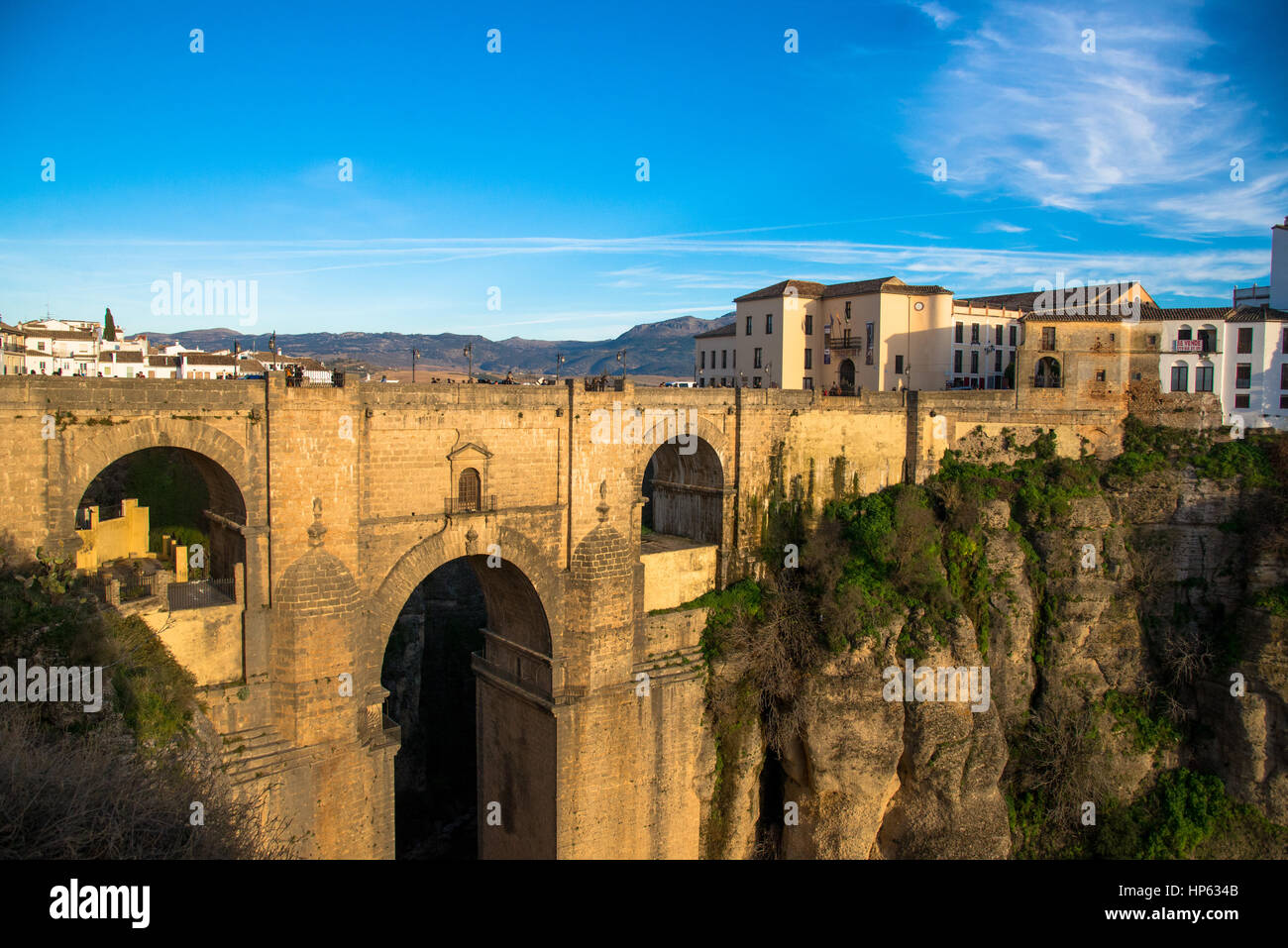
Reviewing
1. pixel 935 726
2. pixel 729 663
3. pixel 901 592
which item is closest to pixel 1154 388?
pixel 901 592

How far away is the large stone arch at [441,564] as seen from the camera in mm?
18500

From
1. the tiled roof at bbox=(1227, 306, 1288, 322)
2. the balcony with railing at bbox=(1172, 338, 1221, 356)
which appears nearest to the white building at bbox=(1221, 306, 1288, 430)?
the tiled roof at bbox=(1227, 306, 1288, 322)

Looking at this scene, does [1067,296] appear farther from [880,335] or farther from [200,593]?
[200,593]

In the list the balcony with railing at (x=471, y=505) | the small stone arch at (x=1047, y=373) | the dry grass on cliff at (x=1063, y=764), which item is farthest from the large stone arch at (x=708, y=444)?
the small stone arch at (x=1047, y=373)

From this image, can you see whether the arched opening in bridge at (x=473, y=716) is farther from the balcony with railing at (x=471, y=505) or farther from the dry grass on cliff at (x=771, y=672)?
the dry grass on cliff at (x=771, y=672)

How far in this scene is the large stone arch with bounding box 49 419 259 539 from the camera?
1500cm

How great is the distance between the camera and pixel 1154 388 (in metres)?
31.2

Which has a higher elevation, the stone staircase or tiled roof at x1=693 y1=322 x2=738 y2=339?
tiled roof at x1=693 y1=322 x2=738 y2=339

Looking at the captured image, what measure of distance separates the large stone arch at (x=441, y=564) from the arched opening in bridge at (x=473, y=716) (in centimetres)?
34

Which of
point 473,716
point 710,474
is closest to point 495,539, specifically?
point 710,474

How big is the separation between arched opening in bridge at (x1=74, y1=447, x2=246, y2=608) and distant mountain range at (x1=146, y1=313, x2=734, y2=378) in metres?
62.6

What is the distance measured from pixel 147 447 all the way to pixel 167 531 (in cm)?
895

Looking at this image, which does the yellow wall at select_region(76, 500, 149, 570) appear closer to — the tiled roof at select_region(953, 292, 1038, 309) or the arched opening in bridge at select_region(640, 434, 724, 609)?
the arched opening in bridge at select_region(640, 434, 724, 609)
